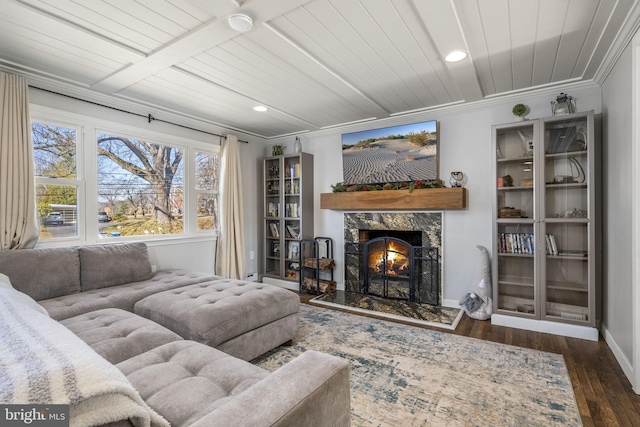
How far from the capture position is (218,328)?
2.06 m

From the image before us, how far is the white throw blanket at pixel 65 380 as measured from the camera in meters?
0.55

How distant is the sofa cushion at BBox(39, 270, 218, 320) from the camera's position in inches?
86.4

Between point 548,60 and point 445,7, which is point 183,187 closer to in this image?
point 445,7

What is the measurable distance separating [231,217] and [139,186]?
3.96 feet

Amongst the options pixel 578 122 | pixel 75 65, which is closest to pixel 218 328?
pixel 75 65

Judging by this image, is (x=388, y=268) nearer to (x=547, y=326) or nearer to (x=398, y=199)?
(x=398, y=199)

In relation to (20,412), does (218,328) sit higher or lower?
lower

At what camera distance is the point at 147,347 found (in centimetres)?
165

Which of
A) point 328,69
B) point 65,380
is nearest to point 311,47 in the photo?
point 328,69

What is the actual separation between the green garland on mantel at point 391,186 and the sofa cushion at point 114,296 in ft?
7.03

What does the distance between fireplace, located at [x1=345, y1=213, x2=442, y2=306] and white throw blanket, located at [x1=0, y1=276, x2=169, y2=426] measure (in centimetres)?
347

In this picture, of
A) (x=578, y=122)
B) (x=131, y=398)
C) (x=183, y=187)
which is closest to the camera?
(x=131, y=398)

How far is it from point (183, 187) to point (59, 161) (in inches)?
50.8

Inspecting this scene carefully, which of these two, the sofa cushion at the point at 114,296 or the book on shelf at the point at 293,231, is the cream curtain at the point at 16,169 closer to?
the sofa cushion at the point at 114,296
